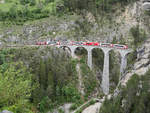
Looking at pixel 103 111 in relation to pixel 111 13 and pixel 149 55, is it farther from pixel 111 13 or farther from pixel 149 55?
pixel 111 13

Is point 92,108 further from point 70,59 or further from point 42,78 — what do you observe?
point 70,59

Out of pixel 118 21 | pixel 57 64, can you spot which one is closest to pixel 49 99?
pixel 57 64

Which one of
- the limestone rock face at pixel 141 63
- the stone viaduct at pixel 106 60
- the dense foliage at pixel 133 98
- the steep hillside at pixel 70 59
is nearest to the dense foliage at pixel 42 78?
the steep hillside at pixel 70 59

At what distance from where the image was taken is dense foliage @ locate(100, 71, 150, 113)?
26.5m

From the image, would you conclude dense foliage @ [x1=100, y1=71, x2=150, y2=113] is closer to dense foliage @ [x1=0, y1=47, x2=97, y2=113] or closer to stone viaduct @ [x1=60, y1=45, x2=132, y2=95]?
dense foliage @ [x1=0, y1=47, x2=97, y2=113]

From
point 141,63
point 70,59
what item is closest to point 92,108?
point 141,63

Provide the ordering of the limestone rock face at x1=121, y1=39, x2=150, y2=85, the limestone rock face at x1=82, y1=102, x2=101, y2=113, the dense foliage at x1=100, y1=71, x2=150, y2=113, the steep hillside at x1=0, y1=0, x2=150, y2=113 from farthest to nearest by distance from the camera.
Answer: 1. the limestone rock face at x1=82, y1=102, x2=101, y2=113
2. the limestone rock face at x1=121, y1=39, x2=150, y2=85
3. the steep hillside at x1=0, y1=0, x2=150, y2=113
4. the dense foliage at x1=100, y1=71, x2=150, y2=113

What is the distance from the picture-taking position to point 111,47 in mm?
53594

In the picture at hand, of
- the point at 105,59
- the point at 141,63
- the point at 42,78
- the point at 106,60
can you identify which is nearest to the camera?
the point at 141,63

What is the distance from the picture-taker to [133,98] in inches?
1121

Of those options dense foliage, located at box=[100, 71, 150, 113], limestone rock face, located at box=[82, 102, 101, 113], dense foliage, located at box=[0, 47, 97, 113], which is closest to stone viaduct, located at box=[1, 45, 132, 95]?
dense foliage, located at box=[0, 47, 97, 113]

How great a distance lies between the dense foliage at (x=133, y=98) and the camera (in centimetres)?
2652

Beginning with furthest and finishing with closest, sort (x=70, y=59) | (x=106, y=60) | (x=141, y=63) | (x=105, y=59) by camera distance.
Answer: (x=70, y=59), (x=106, y=60), (x=105, y=59), (x=141, y=63)

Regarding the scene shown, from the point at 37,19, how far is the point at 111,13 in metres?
30.7
